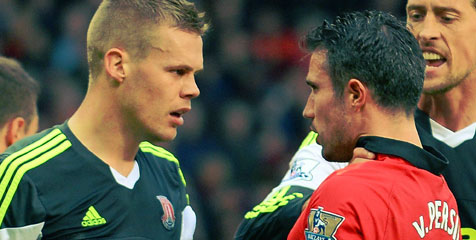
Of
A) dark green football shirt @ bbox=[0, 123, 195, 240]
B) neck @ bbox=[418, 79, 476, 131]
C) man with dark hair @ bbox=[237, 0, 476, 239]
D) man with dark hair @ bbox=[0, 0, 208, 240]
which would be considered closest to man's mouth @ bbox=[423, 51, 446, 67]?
man with dark hair @ bbox=[237, 0, 476, 239]

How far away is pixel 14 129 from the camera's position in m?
3.81

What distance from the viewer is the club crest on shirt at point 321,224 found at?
2.52 m

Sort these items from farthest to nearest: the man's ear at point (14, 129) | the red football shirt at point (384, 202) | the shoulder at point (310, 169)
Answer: the man's ear at point (14, 129) → the shoulder at point (310, 169) → the red football shirt at point (384, 202)

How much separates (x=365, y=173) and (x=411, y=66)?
415 millimetres

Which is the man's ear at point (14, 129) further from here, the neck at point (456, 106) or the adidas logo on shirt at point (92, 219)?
the neck at point (456, 106)

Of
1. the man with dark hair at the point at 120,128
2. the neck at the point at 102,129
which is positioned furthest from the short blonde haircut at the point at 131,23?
the neck at the point at 102,129

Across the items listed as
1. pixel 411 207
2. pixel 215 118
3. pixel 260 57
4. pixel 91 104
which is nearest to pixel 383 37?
pixel 411 207

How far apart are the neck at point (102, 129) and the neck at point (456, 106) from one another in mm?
1321

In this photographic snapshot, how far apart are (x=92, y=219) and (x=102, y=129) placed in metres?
0.34

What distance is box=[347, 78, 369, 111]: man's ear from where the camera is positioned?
272cm

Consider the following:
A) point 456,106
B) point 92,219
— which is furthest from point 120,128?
point 456,106

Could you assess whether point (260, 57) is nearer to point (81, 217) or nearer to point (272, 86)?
point (272, 86)

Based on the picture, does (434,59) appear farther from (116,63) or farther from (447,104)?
(116,63)

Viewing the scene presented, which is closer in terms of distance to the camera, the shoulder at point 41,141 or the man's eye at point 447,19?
the shoulder at point 41,141
